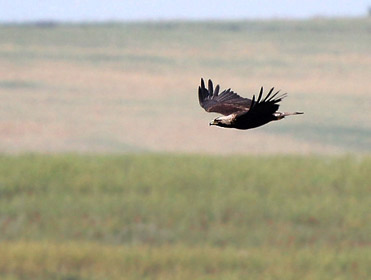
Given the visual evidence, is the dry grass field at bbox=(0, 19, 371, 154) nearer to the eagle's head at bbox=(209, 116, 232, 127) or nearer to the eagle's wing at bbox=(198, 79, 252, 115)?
the eagle's wing at bbox=(198, 79, 252, 115)

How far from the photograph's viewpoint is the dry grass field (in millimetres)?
57844

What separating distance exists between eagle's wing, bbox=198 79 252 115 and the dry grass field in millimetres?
47841

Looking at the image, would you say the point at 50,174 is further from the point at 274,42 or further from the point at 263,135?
the point at 274,42

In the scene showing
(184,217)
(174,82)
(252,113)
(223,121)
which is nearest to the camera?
(252,113)

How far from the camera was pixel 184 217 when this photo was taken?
88.6ft

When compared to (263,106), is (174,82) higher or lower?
higher

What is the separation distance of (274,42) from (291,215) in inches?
2057

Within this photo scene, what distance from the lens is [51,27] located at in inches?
3536

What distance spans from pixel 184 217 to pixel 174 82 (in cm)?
4290

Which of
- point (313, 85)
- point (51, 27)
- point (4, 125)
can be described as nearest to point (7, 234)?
point (4, 125)

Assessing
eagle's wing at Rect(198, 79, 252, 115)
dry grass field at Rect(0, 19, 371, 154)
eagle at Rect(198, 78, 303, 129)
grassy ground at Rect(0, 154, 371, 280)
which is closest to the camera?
eagle at Rect(198, 78, 303, 129)

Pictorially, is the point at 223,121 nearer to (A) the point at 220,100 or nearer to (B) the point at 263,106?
(B) the point at 263,106

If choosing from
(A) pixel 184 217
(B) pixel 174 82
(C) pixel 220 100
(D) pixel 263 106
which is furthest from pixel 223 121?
(B) pixel 174 82

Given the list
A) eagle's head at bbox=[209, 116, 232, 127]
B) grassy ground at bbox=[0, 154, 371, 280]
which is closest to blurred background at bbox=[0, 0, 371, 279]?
grassy ground at bbox=[0, 154, 371, 280]
